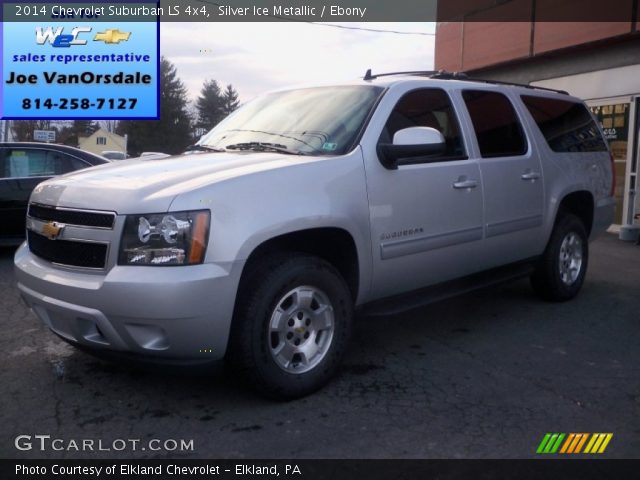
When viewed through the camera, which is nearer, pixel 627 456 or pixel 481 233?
pixel 627 456

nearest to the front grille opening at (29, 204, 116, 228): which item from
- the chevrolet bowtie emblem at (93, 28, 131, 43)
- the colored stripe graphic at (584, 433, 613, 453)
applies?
the colored stripe graphic at (584, 433, 613, 453)

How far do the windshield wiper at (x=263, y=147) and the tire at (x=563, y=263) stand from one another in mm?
2773

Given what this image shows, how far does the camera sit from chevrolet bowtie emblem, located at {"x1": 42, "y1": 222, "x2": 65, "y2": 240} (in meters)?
3.26

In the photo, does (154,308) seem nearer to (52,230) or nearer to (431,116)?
(52,230)

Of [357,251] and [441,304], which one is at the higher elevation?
[357,251]

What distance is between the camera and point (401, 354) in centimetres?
422

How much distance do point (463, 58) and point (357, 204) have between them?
37.5 feet

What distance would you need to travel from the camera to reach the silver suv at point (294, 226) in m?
2.97

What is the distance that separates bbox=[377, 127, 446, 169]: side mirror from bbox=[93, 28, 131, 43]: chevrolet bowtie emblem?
7919 millimetres

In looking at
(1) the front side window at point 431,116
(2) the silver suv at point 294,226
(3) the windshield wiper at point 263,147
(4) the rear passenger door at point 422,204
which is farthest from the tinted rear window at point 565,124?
(3) the windshield wiper at point 263,147

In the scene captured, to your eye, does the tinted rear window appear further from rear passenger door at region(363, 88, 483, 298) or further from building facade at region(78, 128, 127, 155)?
building facade at region(78, 128, 127, 155)

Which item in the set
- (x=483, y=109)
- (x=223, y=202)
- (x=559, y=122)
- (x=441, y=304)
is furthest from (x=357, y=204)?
(x=559, y=122)
